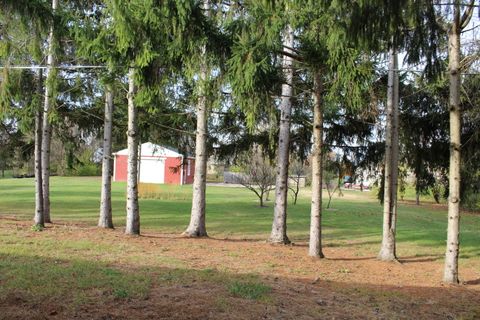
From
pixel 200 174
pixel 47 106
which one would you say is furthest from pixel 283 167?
pixel 47 106

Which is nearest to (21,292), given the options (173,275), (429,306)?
(173,275)

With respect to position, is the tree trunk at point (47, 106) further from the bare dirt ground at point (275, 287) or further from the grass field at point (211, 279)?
the bare dirt ground at point (275, 287)

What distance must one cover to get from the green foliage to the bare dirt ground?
104 mm

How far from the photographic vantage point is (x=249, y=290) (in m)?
6.19

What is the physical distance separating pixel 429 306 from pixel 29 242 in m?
7.47

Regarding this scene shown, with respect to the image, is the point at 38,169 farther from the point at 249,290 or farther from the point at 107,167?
the point at 249,290

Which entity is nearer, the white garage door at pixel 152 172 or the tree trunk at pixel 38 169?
the tree trunk at pixel 38 169

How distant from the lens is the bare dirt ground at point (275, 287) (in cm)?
512

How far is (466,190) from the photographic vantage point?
12023mm

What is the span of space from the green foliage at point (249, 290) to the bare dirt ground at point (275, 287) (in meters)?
0.10

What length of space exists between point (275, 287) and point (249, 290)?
568 mm

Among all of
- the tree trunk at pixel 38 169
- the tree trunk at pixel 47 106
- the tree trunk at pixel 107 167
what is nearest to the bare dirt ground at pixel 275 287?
the tree trunk at pixel 38 169

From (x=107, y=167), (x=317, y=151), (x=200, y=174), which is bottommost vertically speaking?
(x=200, y=174)

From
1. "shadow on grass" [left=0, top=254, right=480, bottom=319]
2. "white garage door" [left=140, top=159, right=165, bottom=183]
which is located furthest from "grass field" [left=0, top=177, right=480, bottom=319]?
"white garage door" [left=140, top=159, right=165, bottom=183]
